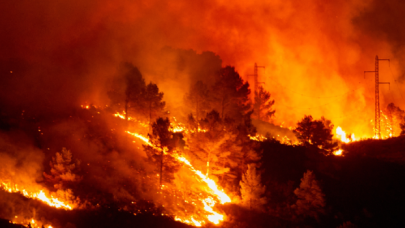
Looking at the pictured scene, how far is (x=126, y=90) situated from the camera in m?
50.1

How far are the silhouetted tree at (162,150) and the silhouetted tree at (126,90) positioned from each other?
43.2ft

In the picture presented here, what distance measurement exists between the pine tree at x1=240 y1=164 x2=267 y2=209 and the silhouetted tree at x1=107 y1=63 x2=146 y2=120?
1857 cm

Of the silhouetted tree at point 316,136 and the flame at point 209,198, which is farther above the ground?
the silhouetted tree at point 316,136

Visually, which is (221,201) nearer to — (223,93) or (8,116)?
(223,93)

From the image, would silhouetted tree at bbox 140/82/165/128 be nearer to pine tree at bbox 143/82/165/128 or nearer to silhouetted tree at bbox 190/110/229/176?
pine tree at bbox 143/82/165/128

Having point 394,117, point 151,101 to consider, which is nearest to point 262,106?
point 394,117

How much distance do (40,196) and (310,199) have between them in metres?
24.7

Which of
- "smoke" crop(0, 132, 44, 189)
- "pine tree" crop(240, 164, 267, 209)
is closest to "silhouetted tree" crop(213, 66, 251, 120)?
"pine tree" crop(240, 164, 267, 209)

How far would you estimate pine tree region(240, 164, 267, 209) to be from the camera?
36.3m

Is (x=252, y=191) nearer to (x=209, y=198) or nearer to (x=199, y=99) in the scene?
(x=209, y=198)

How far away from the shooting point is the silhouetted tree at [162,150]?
3512cm

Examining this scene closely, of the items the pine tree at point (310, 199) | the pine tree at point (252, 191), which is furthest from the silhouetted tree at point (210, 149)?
the pine tree at point (310, 199)

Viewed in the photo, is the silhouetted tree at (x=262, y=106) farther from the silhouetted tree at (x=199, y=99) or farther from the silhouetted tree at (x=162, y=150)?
the silhouetted tree at (x=162, y=150)

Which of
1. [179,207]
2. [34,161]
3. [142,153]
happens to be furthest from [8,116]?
[179,207]
